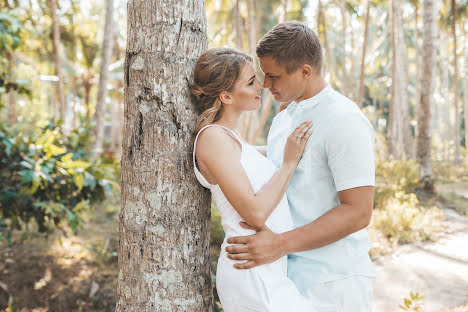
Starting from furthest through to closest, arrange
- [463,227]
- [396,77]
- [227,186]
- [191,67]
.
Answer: [396,77] < [463,227] < [191,67] < [227,186]

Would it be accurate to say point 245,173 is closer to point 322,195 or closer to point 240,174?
point 240,174

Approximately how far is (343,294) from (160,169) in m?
1.04

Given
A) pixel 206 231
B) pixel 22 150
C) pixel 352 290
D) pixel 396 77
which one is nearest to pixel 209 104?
pixel 206 231

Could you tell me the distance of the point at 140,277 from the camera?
1974 millimetres

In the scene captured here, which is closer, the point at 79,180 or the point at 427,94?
the point at 79,180

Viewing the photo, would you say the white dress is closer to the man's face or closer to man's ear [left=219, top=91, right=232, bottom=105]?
man's ear [left=219, top=91, right=232, bottom=105]

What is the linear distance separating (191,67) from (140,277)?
42.0 inches

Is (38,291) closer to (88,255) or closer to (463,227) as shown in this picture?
(88,255)

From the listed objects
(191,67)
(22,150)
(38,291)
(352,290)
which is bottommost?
(38,291)

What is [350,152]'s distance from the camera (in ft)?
5.87

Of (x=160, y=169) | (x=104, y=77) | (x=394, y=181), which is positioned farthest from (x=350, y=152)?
(x=394, y=181)

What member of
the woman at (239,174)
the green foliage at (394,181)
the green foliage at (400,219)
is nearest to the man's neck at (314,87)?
the woman at (239,174)

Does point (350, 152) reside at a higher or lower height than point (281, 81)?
lower

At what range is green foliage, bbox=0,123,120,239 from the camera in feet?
12.3
